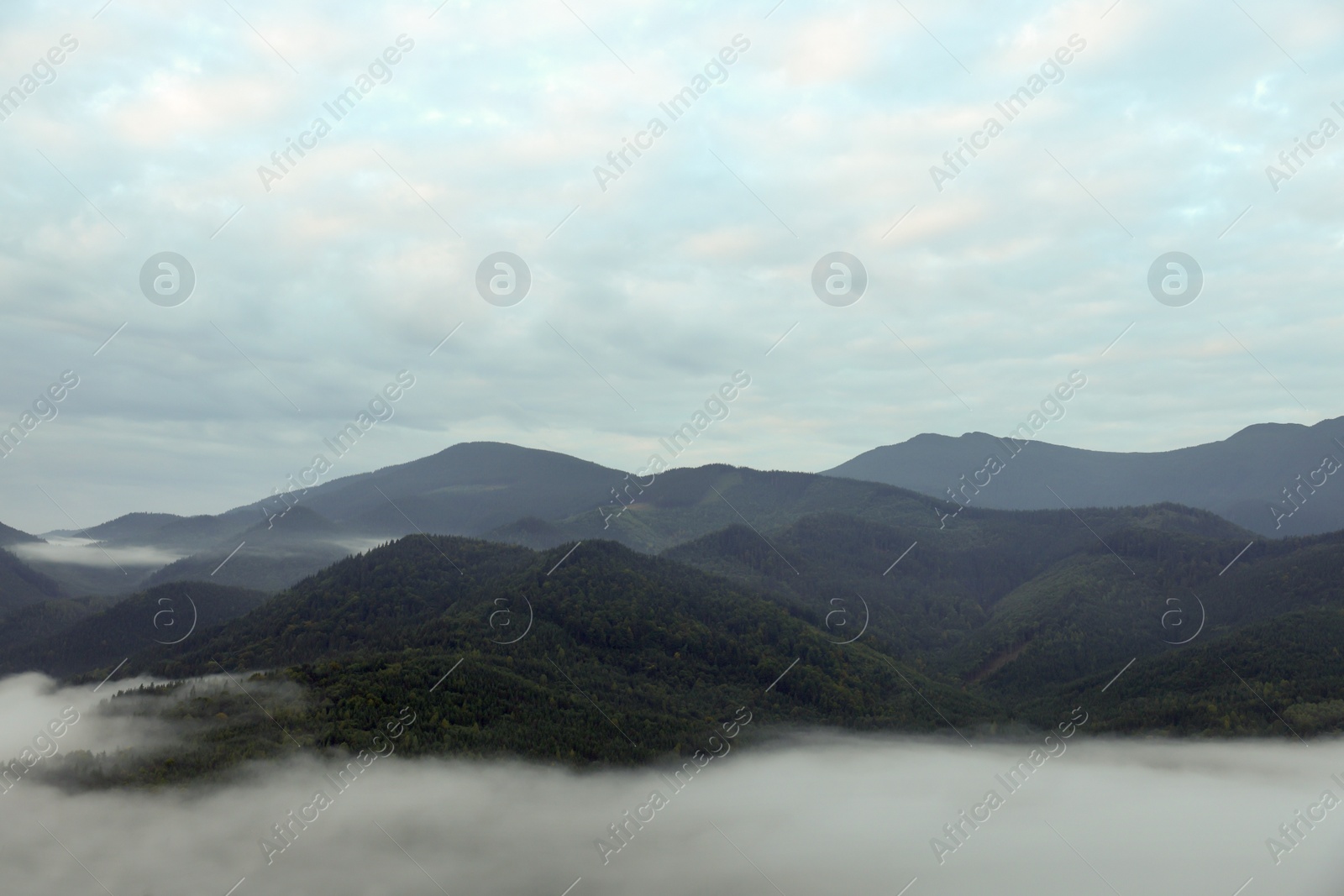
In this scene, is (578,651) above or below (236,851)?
above

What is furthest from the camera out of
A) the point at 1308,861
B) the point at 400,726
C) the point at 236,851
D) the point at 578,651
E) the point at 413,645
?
the point at 578,651

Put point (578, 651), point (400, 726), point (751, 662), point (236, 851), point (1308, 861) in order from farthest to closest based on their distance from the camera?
point (751, 662), point (578, 651), point (1308, 861), point (400, 726), point (236, 851)

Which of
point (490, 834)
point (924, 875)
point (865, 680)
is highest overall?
point (865, 680)

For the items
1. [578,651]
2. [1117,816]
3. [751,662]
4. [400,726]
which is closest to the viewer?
[400,726]

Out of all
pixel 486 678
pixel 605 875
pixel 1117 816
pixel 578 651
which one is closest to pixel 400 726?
pixel 486 678

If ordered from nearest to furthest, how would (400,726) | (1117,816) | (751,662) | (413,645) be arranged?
(400,726) < (1117,816) < (413,645) < (751,662)

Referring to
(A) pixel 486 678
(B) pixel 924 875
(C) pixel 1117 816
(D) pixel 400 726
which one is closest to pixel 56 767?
(D) pixel 400 726

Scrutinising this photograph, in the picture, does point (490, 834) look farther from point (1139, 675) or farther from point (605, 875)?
point (1139, 675)

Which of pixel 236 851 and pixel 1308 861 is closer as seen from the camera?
pixel 236 851

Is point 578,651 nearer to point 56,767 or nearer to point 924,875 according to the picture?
point 924,875
